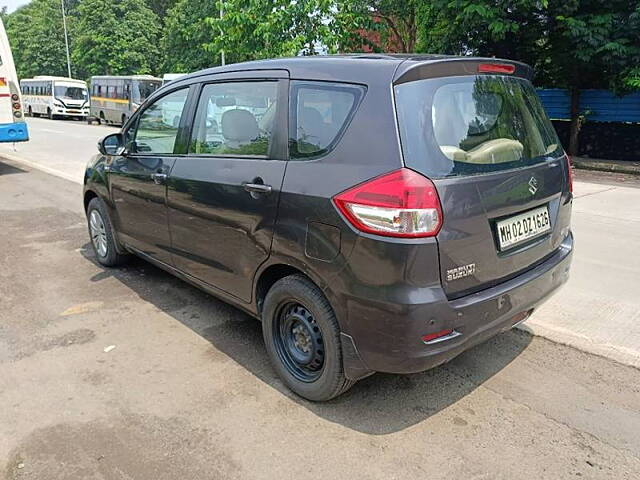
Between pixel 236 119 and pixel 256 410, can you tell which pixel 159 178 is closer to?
pixel 236 119

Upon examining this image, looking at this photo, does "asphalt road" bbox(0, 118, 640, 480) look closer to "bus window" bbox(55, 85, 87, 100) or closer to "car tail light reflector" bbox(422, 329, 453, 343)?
"car tail light reflector" bbox(422, 329, 453, 343)

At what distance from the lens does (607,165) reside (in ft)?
42.4

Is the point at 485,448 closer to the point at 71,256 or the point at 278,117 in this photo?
the point at 278,117

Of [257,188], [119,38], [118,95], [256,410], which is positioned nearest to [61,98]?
[118,95]

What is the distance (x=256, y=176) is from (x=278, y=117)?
361 millimetres

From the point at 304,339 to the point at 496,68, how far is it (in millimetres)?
1855

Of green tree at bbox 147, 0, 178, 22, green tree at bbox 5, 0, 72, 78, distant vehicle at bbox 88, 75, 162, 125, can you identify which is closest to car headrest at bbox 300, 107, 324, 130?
distant vehicle at bbox 88, 75, 162, 125

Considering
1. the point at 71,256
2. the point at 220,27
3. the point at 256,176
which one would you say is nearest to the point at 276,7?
the point at 220,27

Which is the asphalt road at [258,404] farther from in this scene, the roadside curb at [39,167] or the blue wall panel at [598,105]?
the blue wall panel at [598,105]

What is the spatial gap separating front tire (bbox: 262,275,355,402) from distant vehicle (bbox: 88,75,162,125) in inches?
997

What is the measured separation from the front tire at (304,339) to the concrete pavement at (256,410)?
0.13 metres

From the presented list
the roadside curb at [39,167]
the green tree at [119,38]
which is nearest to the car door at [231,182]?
the roadside curb at [39,167]

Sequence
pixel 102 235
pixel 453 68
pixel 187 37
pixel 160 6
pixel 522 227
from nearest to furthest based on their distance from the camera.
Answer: pixel 453 68 < pixel 522 227 < pixel 102 235 < pixel 187 37 < pixel 160 6

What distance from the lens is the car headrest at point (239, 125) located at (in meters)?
3.27
